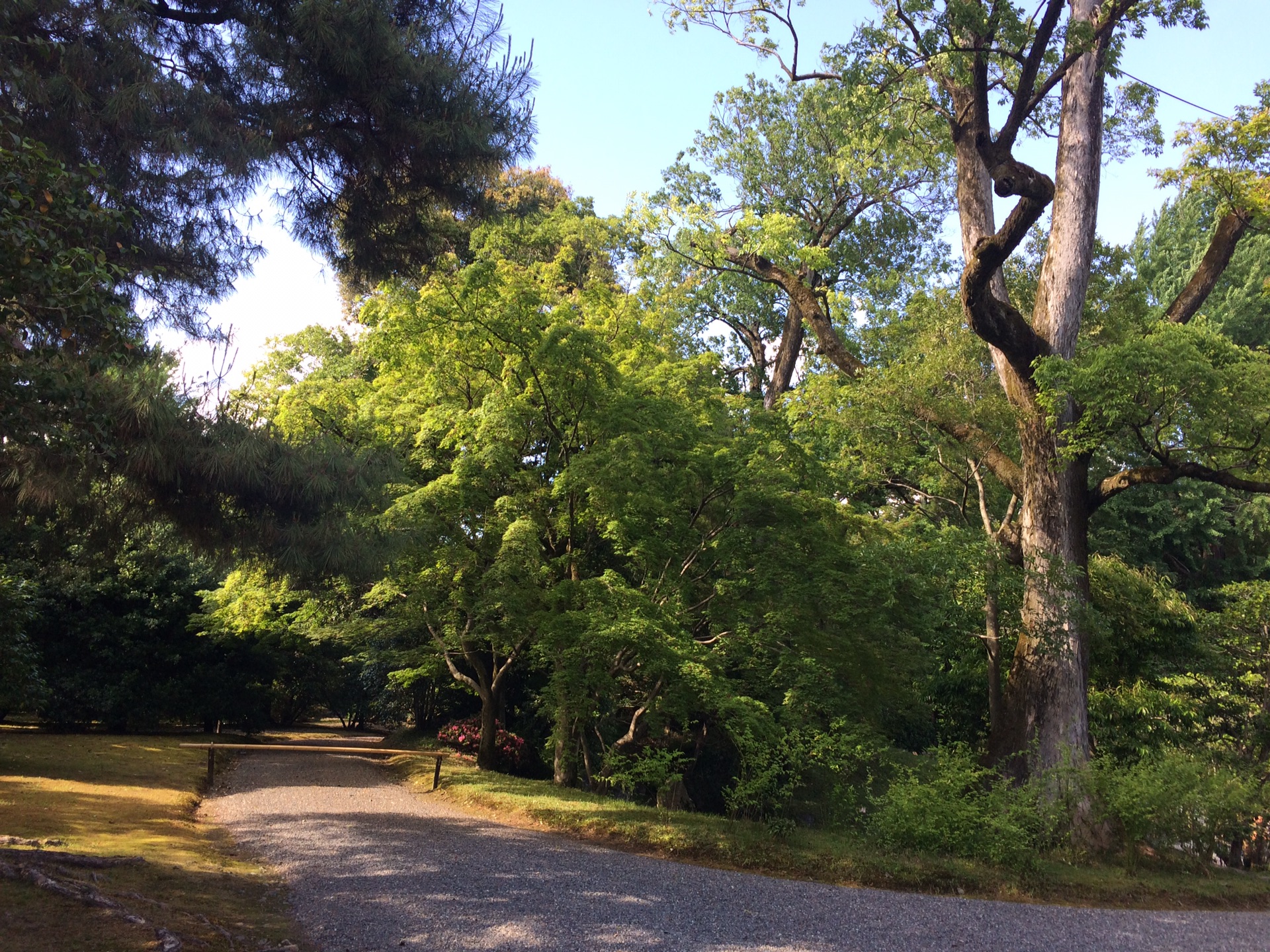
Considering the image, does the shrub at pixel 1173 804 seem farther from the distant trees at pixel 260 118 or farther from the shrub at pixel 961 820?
the distant trees at pixel 260 118

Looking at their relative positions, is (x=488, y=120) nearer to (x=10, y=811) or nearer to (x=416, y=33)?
(x=416, y=33)

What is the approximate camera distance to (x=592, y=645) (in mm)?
9703

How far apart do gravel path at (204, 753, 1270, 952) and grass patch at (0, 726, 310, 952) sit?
0.35 m

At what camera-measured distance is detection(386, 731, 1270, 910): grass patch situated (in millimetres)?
7574

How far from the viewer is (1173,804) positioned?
8.34 meters

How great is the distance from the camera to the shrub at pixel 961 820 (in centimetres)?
788

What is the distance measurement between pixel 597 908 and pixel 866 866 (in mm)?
2928

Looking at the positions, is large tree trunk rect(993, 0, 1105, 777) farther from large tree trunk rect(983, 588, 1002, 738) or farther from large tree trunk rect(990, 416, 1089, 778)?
large tree trunk rect(983, 588, 1002, 738)

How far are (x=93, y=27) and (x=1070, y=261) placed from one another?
11.2 metres

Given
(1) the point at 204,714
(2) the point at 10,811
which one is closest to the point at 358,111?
(2) the point at 10,811

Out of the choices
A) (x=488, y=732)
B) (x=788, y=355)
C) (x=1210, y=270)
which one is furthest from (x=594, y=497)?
(x=788, y=355)

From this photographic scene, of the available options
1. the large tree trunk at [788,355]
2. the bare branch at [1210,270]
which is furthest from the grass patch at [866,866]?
the large tree trunk at [788,355]

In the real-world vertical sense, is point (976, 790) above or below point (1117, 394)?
below

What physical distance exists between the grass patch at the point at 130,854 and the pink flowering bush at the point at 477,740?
14.9 ft
